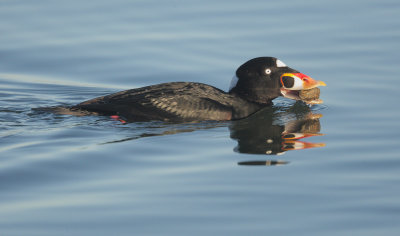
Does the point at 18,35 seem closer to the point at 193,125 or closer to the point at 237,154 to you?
the point at 193,125

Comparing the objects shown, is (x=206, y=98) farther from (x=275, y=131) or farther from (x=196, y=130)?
(x=275, y=131)

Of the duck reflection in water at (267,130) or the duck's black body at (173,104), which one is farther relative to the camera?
the duck's black body at (173,104)

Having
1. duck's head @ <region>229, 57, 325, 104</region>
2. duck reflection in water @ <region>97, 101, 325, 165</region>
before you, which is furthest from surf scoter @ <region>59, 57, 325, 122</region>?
duck reflection in water @ <region>97, 101, 325, 165</region>

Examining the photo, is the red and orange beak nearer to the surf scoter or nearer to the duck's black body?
the surf scoter

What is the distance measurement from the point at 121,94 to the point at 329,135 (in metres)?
2.64

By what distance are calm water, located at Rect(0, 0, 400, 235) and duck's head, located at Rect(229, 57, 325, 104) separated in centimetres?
33

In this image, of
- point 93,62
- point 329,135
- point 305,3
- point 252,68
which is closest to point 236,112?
point 252,68

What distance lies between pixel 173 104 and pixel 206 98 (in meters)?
0.41

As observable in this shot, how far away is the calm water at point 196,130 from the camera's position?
6141 mm

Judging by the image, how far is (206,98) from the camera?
9281 millimetres

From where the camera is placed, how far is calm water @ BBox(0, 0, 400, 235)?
6.14m

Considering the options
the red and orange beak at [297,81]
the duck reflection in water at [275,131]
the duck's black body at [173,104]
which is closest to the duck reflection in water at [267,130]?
the duck reflection in water at [275,131]

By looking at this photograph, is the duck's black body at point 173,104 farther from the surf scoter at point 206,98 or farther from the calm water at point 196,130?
the calm water at point 196,130

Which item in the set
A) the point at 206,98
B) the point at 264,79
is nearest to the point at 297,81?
the point at 264,79
